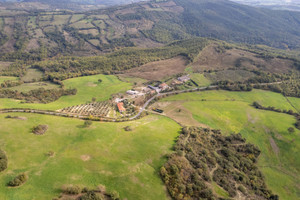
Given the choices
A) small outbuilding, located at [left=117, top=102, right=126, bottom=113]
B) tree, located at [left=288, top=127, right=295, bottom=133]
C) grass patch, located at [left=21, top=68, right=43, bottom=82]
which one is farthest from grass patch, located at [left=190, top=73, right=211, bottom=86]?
grass patch, located at [left=21, top=68, right=43, bottom=82]

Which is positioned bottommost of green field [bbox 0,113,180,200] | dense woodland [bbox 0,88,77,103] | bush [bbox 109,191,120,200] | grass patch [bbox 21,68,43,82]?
grass patch [bbox 21,68,43,82]

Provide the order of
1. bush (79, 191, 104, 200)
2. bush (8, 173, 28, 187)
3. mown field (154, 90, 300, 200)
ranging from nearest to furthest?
bush (79, 191, 104, 200)
bush (8, 173, 28, 187)
mown field (154, 90, 300, 200)

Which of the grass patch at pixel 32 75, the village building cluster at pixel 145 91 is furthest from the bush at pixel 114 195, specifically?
the grass patch at pixel 32 75

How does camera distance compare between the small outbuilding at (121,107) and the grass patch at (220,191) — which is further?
the small outbuilding at (121,107)

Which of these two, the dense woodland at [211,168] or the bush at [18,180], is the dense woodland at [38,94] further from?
the dense woodland at [211,168]

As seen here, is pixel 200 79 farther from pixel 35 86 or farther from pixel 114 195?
pixel 35 86

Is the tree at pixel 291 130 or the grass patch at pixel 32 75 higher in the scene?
the tree at pixel 291 130

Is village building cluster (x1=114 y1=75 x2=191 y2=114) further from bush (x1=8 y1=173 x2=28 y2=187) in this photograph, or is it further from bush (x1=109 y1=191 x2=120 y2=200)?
bush (x1=109 y1=191 x2=120 y2=200)

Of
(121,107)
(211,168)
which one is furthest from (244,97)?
(121,107)
